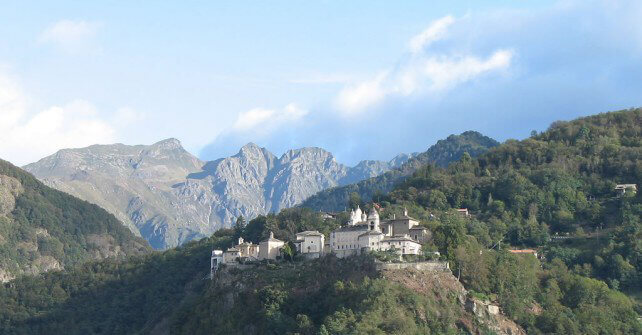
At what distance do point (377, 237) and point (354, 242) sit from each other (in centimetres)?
284

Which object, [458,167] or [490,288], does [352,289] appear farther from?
[458,167]

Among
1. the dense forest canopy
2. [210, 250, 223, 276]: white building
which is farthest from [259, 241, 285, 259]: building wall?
[210, 250, 223, 276]: white building

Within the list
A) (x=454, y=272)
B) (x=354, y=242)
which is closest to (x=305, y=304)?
(x=354, y=242)

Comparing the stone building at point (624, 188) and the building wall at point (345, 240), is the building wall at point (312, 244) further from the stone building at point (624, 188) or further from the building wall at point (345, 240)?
the stone building at point (624, 188)

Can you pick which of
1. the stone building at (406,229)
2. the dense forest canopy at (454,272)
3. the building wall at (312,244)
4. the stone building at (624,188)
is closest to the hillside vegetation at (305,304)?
the dense forest canopy at (454,272)

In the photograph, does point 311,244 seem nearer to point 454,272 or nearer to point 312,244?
point 312,244

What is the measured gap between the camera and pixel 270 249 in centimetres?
10456

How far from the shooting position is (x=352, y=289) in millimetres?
88688

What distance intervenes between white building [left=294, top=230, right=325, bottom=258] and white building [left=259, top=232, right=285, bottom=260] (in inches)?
91.8

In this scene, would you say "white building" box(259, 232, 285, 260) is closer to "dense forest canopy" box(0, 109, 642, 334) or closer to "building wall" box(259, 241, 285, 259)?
"building wall" box(259, 241, 285, 259)

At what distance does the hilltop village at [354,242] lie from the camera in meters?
94.7

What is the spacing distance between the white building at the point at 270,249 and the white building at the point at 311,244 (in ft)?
7.65

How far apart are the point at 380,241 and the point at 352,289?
25.2 ft

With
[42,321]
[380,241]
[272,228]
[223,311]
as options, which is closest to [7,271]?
[42,321]
